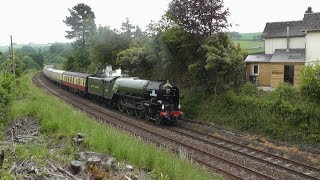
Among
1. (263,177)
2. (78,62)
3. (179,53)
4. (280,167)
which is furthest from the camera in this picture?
(78,62)

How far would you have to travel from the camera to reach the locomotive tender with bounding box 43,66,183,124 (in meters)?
21.9

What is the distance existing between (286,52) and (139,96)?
1478 cm

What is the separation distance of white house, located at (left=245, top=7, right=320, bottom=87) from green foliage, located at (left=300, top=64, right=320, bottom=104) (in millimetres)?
6318

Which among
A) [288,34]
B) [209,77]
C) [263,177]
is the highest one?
[288,34]

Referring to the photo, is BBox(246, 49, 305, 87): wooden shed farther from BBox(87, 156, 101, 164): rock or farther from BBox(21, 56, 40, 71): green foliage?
BBox(21, 56, 40, 71): green foliage

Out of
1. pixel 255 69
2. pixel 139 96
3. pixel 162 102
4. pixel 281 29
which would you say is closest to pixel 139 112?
pixel 139 96

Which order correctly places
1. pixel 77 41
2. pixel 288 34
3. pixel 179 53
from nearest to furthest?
pixel 179 53 < pixel 288 34 < pixel 77 41

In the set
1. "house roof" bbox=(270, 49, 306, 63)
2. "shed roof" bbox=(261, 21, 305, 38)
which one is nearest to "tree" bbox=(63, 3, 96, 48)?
"shed roof" bbox=(261, 21, 305, 38)

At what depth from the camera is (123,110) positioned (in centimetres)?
2698

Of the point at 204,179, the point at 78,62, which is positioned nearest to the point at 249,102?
the point at 204,179

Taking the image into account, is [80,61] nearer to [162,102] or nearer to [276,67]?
[276,67]

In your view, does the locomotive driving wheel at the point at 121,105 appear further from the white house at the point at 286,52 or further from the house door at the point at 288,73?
the house door at the point at 288,73

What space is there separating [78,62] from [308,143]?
5145 cm

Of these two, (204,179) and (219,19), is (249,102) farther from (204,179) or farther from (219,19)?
(204,179)
